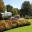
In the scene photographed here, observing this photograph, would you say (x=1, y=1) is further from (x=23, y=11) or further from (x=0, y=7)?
(x=23, y=11)

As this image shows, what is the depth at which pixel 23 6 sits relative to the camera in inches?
3396

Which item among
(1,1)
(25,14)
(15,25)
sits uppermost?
(1,1)

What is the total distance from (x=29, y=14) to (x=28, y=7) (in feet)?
17.7

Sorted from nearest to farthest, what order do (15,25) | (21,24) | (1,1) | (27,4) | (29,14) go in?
(15,25)
(21,24)
(1,1)
(29,14)
(27,4)

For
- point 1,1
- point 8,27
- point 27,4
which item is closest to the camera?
point 8,27

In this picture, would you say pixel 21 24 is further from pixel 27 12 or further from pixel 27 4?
pixel 27 4

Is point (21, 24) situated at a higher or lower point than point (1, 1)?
lower

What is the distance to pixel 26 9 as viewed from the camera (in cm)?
8369

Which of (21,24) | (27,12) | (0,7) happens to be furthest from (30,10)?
(21,24)

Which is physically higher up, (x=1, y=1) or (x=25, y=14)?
(x=1, y=1)

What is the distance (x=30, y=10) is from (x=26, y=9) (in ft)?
10.7

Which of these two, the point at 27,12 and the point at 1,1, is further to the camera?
the point at 27,12

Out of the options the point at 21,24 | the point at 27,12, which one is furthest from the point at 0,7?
the point at 27,12

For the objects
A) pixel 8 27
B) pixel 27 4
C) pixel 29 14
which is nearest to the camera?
pixel 8 27
